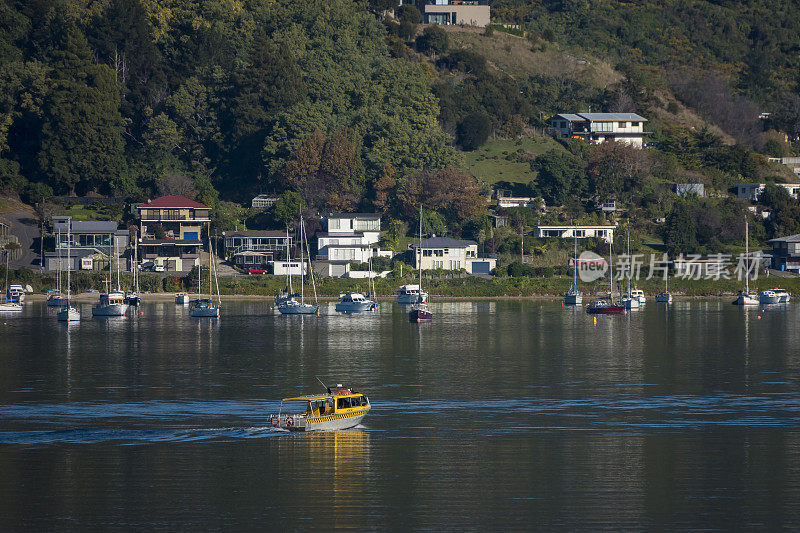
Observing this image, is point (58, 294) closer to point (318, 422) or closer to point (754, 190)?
point (318, 422)

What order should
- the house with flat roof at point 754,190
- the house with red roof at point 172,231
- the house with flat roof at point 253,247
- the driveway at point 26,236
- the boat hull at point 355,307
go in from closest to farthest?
1. the boat hull at point 355,307
2. the driveway at point 26,236
3. the house with flat roof at point 253,247
4. the house with red roof at point 172,231
5. the house with flat roof at point 754,190

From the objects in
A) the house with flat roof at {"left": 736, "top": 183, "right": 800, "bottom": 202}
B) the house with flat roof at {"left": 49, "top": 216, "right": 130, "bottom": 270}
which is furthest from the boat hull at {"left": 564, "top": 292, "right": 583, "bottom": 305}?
the house with flat roof at {"left": 49, "top": 216, "right": 130, "bottom": 270}

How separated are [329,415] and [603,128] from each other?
473 feet

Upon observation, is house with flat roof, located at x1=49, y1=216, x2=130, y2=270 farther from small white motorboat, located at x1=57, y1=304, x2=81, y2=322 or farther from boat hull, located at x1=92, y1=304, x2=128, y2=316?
small white motorboat, located at x1=57, y1=304, x2=81, y2=322

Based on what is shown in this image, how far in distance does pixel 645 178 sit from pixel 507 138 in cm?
2730

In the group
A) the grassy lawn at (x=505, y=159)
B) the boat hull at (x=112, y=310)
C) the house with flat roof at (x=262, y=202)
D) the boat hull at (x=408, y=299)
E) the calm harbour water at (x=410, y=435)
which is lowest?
the calm harbour water at (x=410, y=435)

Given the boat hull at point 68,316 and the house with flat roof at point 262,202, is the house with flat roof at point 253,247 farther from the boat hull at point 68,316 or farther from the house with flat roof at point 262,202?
the boat hull at point 68,316

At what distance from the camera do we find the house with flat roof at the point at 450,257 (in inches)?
5714

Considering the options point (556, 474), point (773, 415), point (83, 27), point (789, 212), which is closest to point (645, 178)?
point (789, 212)

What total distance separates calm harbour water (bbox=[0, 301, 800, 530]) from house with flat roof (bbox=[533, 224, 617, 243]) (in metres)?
60.3

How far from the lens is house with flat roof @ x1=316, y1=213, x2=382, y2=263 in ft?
480

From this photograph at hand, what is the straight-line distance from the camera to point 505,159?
177 m

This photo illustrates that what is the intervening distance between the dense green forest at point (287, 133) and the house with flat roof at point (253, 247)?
5.42 meters

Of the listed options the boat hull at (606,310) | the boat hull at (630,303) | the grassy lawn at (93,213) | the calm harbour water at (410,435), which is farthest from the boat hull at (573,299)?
the grassy lawn at (93,213)
